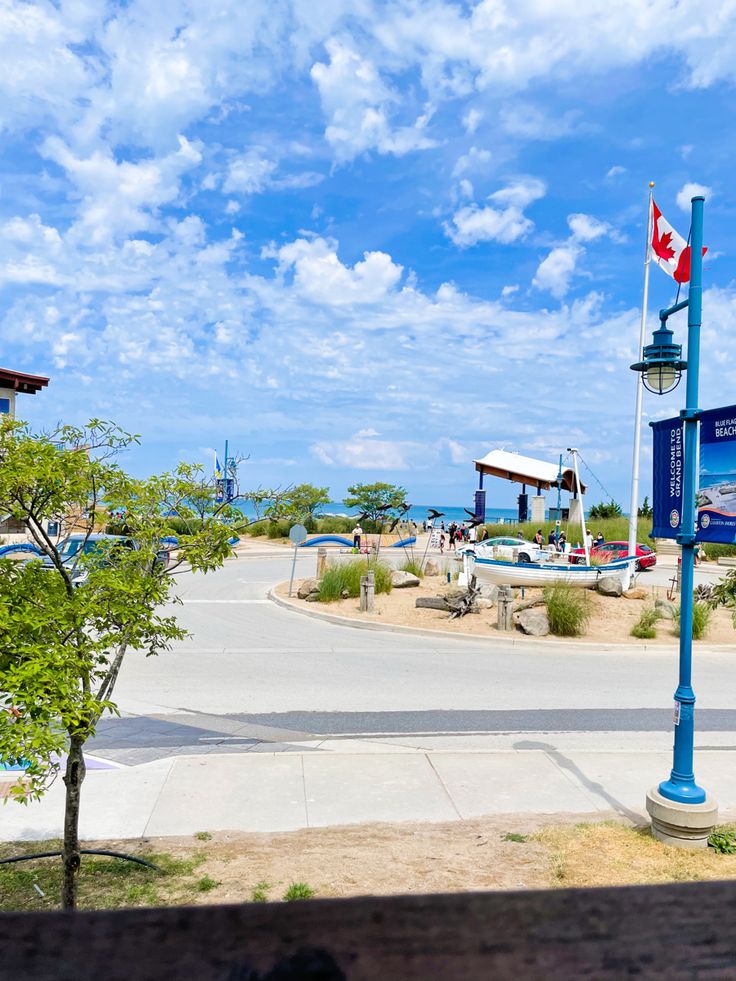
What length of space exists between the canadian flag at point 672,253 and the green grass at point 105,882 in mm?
6636

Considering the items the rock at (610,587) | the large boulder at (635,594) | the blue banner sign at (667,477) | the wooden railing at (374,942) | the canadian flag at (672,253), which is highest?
the canadian flag at (672,253)

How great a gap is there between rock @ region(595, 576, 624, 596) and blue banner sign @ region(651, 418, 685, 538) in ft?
45.5

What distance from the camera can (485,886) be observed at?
206 inches

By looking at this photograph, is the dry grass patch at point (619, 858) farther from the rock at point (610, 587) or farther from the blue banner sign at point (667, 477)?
the rock at point (610, 587)

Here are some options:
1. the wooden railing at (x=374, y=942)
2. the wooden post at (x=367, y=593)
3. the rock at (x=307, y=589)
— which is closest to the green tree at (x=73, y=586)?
the wooden railing at (x=374, y=942)

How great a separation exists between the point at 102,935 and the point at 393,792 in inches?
278

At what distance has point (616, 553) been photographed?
31.7 m

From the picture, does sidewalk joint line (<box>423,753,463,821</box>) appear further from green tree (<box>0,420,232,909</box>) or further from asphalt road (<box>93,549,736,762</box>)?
green tree (<box>0,420,232,909</box>)

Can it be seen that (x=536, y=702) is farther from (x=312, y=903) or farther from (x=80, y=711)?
(x=312, y=903)

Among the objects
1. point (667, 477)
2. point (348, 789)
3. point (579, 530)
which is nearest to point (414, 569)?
point (348, 789)

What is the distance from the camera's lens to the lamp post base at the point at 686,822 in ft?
20.0

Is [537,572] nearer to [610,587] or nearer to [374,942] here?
[610,587]

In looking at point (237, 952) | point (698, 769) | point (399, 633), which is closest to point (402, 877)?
point (698, 769)

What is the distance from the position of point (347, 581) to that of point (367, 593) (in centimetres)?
183
